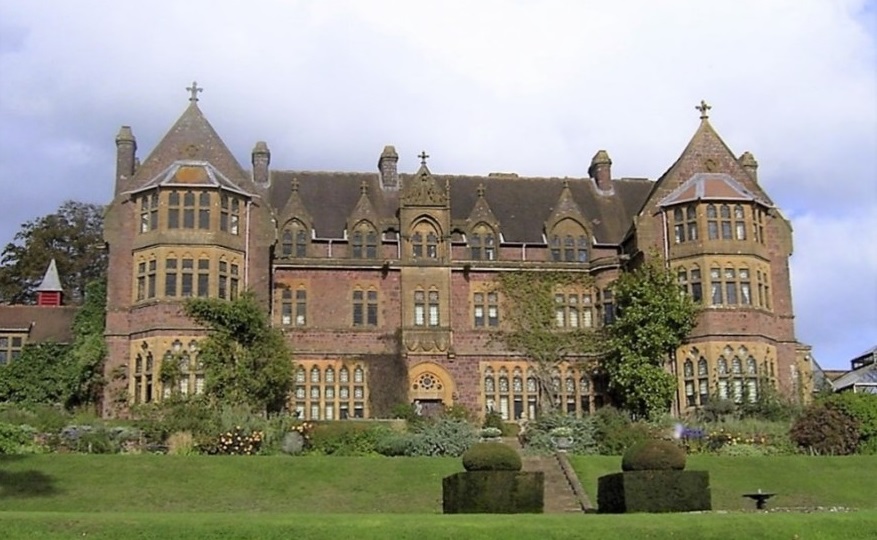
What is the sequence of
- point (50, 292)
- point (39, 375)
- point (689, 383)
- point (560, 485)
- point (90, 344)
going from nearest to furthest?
point (560, 485), point (90, 344), point (689, 383), point (39, 375), point (50, 292)

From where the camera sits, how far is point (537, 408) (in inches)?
1761

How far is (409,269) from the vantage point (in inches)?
1774

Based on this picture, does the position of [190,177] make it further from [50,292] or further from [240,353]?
[50,292]

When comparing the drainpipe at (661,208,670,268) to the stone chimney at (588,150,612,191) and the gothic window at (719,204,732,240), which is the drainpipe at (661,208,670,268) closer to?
the gothic window at (719,204,732,240)

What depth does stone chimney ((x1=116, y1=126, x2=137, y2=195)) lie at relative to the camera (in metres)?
43.6

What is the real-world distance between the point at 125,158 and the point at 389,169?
10.9 metres

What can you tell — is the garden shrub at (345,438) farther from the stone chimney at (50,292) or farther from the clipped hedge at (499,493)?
the stone chimney at (50,292)

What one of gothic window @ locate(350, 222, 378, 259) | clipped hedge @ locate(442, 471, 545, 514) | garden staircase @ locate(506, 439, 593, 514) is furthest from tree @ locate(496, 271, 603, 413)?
clipped hedge @ locate(442, 471, 545, 514)

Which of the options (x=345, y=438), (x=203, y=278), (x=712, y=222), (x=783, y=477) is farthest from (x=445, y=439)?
(x=712, y=222)

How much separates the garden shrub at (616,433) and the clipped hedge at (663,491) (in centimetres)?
1224

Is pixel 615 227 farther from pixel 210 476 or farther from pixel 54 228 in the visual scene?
pixel 54 228

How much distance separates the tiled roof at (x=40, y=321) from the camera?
44906 mm

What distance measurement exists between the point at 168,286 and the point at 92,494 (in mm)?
13931

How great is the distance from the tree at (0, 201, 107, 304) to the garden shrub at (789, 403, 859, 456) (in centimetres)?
3459
